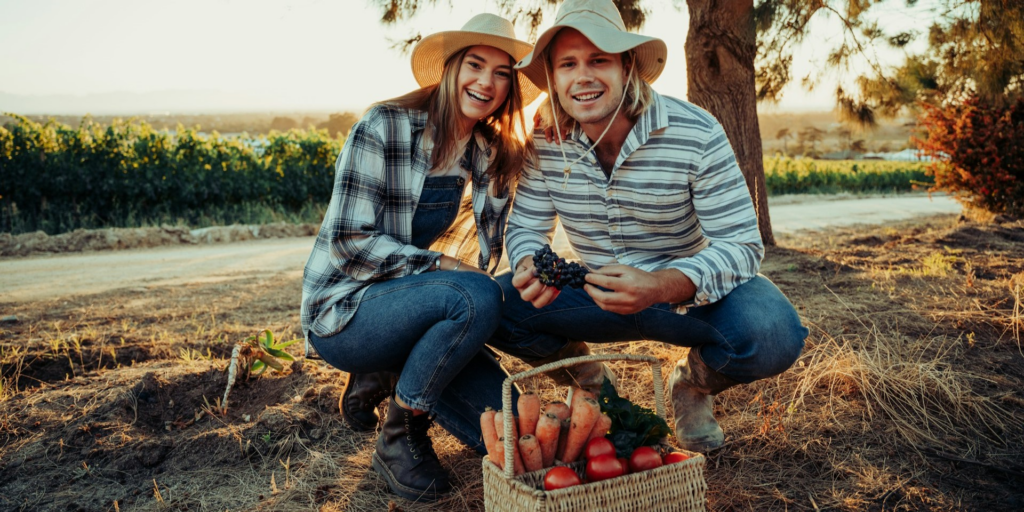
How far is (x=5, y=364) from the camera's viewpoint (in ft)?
10.5

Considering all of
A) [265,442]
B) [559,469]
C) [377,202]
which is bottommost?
[265,442]

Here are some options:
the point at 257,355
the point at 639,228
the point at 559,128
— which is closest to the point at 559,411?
the point at 639,228

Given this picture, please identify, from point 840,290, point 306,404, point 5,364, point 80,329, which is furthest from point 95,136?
point 840,290

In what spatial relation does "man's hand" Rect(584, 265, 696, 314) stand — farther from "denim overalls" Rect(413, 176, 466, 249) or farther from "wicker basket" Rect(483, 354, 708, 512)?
"denim overalls" Rect(413, 176, 466, 249)

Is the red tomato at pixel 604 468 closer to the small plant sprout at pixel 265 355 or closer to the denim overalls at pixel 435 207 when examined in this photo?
the denim overalls at pixel 435 207

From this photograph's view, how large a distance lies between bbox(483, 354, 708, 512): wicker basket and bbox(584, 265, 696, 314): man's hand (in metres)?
0.26

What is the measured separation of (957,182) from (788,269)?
5953 millimetres

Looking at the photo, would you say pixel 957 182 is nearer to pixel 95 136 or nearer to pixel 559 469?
pixel 559 469

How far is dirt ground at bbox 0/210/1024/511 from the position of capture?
213 cm

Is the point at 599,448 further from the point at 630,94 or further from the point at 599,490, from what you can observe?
the point at 630,94

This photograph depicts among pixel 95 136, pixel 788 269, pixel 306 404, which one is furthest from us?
pixel 95 136

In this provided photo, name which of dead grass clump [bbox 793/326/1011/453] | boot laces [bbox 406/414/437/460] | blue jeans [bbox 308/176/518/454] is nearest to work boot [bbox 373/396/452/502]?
boot laces [bbox 406/414/437/460]

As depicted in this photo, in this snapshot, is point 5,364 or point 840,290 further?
point 840,290

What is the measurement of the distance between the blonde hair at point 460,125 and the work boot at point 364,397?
31.9 inches
